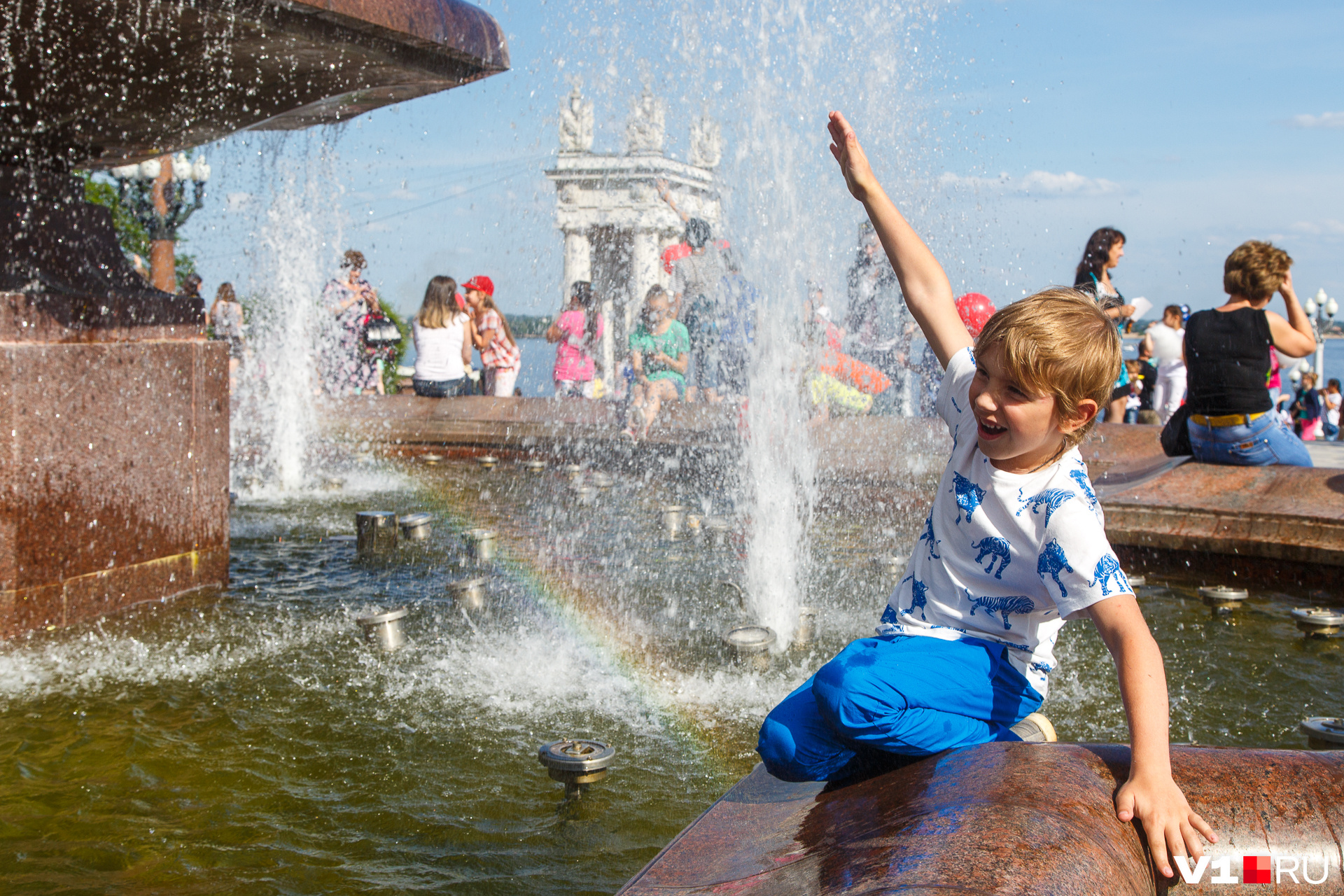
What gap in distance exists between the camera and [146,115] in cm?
493

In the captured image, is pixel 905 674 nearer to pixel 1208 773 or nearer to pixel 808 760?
pixel 808 760

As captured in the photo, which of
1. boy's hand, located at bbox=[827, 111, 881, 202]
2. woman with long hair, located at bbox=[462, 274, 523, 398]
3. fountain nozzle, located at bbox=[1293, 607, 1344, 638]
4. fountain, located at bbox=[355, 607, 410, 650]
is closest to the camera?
boy's hand, located at bbox=[827, 111, 881, 202]

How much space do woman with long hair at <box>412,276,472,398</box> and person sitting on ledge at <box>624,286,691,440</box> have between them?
6.26ft

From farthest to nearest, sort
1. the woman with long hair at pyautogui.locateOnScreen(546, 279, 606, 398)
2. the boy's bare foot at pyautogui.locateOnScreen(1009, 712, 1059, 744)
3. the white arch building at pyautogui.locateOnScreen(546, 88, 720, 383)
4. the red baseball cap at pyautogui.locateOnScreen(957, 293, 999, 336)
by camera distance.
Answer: the woman with long hair at pyautogui.locateOnScreen(546, 279, 606, 398)
the white arch building at pyautogui.locateOnScreen(546, 88, 720, 383)
the red baseball cap at pyautogui.locateOnScreen(957, 293, 999, 336)
the boy's bare foot at pyautogui.locateOnScreen(1009, 712, 1059, 744)

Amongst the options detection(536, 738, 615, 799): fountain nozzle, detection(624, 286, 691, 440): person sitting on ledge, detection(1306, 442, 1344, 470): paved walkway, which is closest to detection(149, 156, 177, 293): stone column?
detection(624, 286, 691, 440): person sitting on ledge

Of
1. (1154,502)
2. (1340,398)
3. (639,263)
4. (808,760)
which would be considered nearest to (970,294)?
(1154,502)

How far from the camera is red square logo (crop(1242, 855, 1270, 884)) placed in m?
1.49

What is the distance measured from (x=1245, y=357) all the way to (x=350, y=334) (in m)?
8.70

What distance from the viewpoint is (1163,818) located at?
4.88ft

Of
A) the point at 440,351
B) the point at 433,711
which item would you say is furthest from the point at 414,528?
the point at 440,351

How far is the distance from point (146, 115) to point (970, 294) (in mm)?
4935

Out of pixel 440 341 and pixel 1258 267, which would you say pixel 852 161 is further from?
pixel 440 341

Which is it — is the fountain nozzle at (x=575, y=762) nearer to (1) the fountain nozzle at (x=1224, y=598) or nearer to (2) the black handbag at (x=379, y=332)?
(1) the fountain nozzle at (x=1224, y=598)

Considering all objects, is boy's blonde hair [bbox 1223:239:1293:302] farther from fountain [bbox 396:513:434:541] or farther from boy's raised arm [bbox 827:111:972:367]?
fountain [bbox 396:513:434:541]
